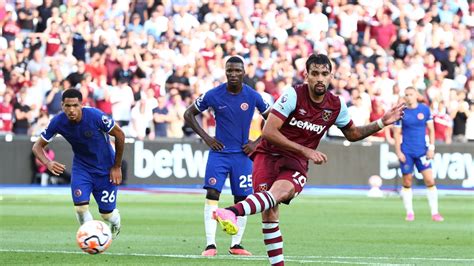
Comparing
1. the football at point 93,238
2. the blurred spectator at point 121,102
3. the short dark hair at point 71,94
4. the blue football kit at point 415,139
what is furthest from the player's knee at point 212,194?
the blurred spectator at point 121,102

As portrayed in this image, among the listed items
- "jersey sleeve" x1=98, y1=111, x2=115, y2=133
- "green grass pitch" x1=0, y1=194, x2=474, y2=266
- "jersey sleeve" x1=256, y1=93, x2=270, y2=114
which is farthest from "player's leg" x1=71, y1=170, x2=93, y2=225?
"jersey sleeve" x1=256, y1=93, x2=270, y2=114

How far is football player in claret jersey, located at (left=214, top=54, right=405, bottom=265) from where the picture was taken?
1218 centimetres

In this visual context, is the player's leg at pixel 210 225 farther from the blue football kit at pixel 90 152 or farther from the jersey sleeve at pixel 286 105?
the jersey sleeve at pixel 286 105

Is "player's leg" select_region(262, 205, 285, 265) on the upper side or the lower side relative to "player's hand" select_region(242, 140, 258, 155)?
lower

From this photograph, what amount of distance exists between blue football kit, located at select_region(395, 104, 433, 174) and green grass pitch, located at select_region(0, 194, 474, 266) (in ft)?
3.44

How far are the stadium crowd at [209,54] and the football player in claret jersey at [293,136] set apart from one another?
17.6 m

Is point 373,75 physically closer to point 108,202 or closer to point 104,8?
point 104,8

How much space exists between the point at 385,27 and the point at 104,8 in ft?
27.9

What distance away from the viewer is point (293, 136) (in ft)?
41.2

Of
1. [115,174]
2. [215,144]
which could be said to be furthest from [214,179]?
[115,174]

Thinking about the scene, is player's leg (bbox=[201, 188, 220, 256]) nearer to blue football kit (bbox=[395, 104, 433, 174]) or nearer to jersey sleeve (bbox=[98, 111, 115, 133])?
jersey sleeve (bbox=[98, 111, 115, 133])

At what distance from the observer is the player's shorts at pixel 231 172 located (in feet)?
53.2

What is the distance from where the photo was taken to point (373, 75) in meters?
34.9

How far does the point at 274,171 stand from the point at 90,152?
3.99 m
